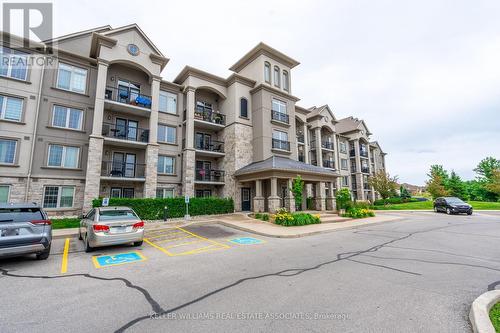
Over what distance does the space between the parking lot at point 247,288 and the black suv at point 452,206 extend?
18.2 meters

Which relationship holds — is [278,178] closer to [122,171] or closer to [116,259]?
[122,171]

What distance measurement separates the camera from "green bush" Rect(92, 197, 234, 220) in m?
16.0

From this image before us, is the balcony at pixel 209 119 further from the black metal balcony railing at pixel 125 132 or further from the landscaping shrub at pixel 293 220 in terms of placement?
the landscaping shrub at pixel 293 220

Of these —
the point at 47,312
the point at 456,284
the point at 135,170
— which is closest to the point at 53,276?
the point at 47,312

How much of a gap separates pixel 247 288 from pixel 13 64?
22619mm

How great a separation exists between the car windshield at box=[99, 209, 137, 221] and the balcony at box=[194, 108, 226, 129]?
1432 centimetres

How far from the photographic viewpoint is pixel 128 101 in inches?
773

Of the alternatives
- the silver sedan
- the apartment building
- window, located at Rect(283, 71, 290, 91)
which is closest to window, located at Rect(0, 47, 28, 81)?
the apartment building

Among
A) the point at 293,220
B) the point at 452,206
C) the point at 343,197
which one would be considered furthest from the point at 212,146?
the point at 452,206

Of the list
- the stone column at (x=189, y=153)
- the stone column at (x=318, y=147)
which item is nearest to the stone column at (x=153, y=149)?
the stone column at (x=189, y=153)

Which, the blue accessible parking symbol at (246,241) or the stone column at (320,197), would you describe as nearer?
the blue accessible parking symbol at (246,241)

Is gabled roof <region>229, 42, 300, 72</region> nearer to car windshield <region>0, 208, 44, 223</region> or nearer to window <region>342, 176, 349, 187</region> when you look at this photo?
window <region>342, 176, 349, 187</region>

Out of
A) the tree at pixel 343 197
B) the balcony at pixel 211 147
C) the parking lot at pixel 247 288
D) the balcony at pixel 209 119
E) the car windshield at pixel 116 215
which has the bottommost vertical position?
the parking lot at pixel 247 288

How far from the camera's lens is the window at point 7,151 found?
49.9ft
